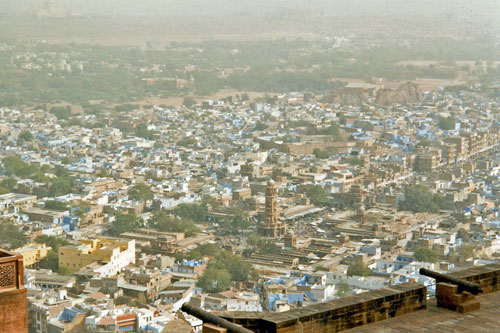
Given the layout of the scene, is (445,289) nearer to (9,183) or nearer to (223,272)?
(223,272)

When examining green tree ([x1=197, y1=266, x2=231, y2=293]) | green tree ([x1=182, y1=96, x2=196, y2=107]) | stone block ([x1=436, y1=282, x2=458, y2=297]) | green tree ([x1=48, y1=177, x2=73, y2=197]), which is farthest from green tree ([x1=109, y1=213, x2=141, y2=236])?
green tree ([x1=182, y1=96, x2=196, y2=107])

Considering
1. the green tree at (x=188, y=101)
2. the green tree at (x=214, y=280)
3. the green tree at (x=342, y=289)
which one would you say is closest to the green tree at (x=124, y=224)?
the green tree at (x=214, y=280)

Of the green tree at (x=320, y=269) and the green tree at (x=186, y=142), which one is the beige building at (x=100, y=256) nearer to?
the green tree at (x=320, y=269)

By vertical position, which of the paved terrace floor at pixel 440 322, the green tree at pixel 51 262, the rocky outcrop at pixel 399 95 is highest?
the paved terrace floor at pixel 440 322

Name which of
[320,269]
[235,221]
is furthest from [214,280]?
[235,221]

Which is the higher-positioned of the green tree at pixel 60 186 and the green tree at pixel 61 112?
the green tree at pixel 61 112

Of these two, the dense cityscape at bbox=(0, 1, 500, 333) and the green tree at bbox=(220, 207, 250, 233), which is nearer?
the dense cityscape at bbox=(0, 1, 500, 333)

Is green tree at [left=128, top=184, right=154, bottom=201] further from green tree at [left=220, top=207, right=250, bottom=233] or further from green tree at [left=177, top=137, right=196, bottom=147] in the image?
green tree at [left=177, top=137, right=196, bottom=147]
